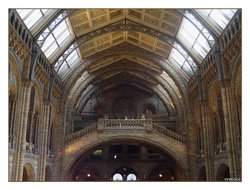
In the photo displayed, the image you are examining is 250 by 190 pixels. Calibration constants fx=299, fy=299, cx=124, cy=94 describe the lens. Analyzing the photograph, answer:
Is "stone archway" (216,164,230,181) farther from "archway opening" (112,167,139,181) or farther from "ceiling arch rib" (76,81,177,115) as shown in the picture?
"archway opening" (112,167,139,181)

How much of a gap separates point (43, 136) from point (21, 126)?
4241mm

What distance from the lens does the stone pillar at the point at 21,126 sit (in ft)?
47.6

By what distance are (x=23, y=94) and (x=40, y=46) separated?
11.2 ft

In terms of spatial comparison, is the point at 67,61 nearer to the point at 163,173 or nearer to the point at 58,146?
the point at 58,146

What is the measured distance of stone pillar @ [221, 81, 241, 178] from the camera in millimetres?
Result: 14602

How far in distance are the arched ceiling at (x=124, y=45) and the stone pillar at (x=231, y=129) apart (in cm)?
336

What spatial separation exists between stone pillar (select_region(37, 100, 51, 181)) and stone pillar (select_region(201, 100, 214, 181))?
1024 centimetres

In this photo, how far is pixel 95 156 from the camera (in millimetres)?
30188

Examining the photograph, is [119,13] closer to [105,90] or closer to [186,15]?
[186,15]

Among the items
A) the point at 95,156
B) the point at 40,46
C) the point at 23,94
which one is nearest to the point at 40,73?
the point at 40,46

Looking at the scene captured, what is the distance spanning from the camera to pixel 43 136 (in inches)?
760

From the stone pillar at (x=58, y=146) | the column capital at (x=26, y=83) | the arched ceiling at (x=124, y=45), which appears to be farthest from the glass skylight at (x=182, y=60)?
the column capital at (x=26, y=83)

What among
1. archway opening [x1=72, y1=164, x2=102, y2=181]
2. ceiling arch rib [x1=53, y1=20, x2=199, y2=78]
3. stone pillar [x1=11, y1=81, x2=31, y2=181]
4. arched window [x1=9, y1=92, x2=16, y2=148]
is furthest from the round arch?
arched window [x1=9, y1=92, x2=16, y2=148]
